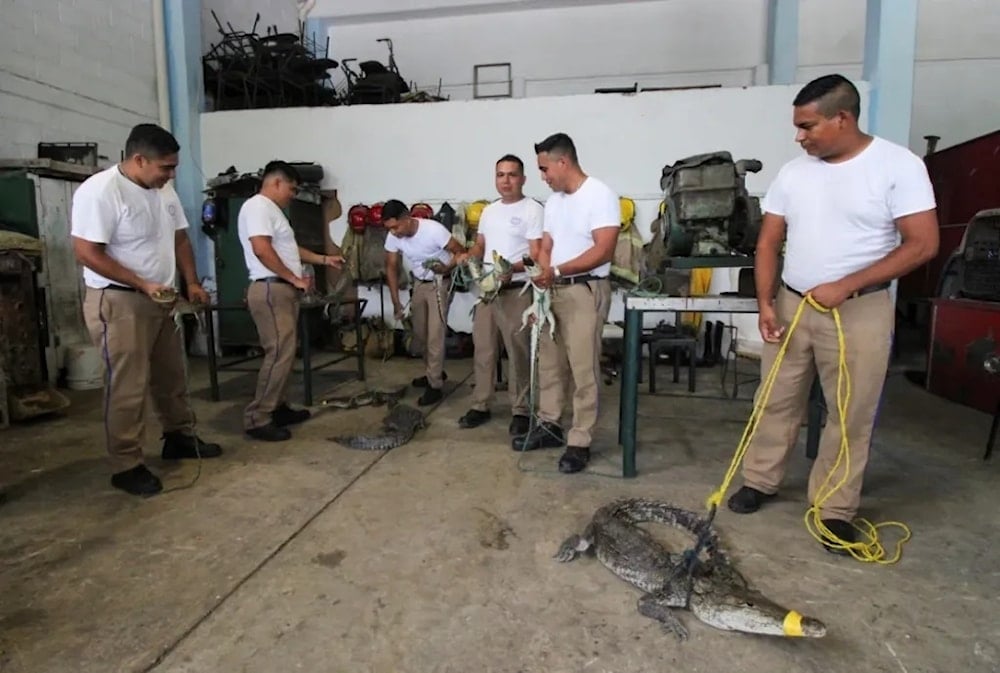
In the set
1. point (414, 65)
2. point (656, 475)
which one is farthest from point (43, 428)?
point (414, 65)

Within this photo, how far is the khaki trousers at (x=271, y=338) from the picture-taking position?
10.8 feet

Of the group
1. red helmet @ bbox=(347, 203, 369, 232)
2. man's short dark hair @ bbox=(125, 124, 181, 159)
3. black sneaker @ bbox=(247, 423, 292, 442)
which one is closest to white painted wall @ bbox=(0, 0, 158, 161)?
red helmet @ bbox=(347, 203, 369, 232)

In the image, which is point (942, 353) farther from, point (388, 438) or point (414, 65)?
point (414, 65)

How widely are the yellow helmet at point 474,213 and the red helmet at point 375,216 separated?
87 cm

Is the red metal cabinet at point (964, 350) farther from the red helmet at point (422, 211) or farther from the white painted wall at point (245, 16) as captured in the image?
the white painted wall at point (245, 16)

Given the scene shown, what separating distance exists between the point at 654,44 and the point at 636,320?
20.9ft

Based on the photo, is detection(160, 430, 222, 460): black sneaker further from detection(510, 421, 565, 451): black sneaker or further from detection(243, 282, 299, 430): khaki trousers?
detection(510, 421, 565, 451): black sneaker

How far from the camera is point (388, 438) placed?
3215mm

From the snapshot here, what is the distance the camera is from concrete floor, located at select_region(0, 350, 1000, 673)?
5.07ft

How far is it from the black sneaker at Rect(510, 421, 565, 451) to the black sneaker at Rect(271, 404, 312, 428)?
139 centimetres

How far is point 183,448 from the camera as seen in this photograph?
9.88ft

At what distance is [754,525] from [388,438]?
1.83m

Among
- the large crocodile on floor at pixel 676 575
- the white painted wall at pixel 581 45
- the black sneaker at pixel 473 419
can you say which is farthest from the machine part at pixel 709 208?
the white painted wall at pixel 581 45

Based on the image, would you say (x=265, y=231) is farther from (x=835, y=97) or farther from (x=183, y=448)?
(x=835, y=97)
